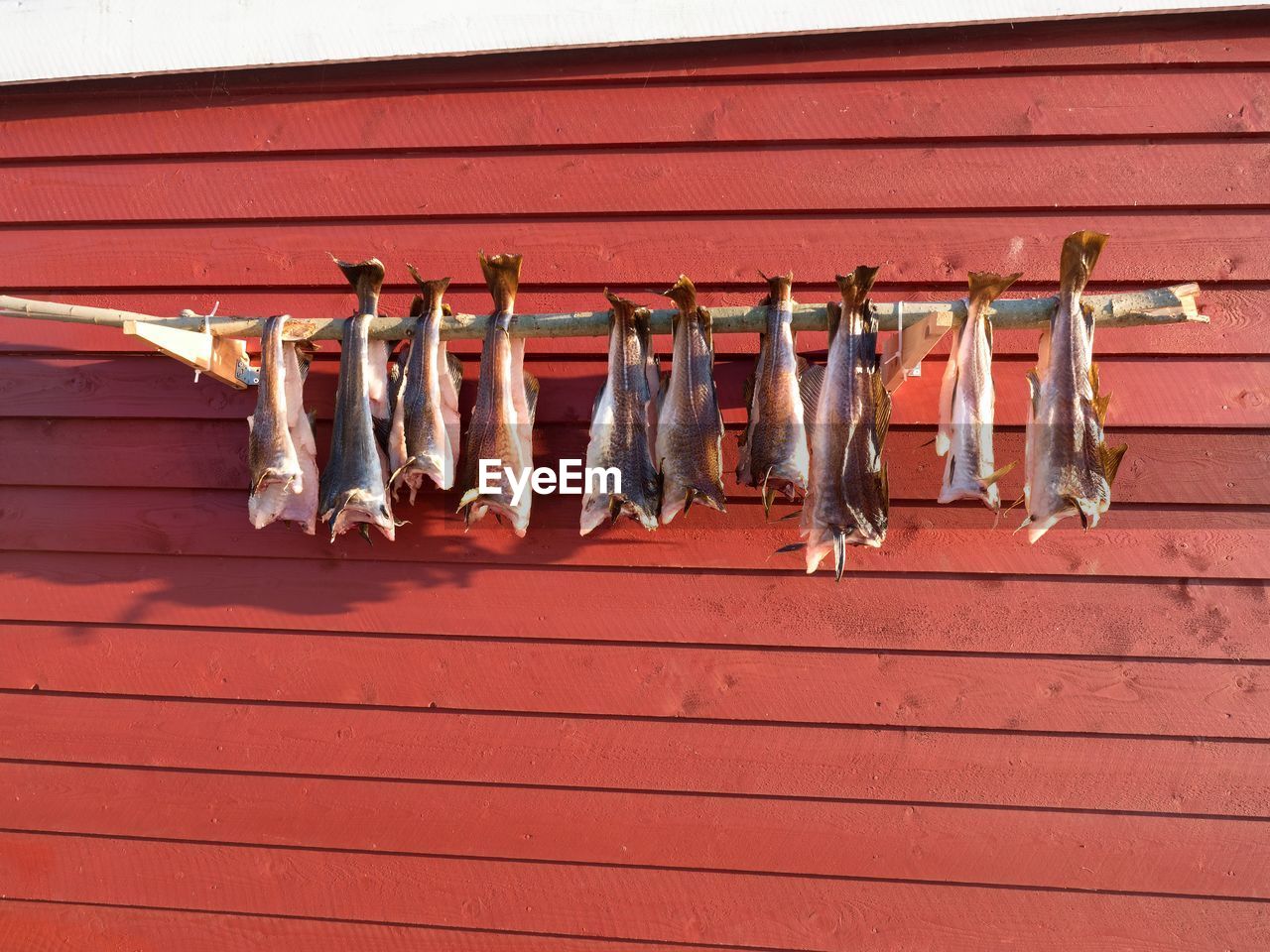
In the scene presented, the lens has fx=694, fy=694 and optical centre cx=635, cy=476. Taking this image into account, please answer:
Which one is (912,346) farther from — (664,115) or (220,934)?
(220,934)

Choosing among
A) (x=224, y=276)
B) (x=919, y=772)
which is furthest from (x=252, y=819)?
(x=919, y=772)

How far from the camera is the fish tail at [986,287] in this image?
80.2 inches

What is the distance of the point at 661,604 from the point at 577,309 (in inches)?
47.4

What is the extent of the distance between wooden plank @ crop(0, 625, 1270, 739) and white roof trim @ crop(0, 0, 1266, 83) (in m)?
2.27

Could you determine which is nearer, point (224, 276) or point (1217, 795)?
point (1217, 795)

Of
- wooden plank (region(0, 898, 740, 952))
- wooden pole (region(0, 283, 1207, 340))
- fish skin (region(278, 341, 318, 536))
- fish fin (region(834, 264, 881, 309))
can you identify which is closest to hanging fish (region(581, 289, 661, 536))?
wooden pole (region(0, 283, 1207, 340))

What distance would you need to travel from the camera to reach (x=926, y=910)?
8.63ft

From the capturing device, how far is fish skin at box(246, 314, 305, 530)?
2.35 metres

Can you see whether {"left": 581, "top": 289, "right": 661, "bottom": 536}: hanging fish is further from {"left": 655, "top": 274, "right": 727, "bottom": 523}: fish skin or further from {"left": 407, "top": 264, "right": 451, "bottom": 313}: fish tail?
{"left": 407, "top": 264, "right": 451, "bottom": 313}: fish tail

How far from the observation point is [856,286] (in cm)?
209

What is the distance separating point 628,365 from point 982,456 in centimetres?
115

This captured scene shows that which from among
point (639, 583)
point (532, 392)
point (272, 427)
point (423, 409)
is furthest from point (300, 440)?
point (639, 583)

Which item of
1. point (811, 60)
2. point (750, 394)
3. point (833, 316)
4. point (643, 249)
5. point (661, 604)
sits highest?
point (811, 60)

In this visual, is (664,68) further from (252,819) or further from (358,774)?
(252,819)
